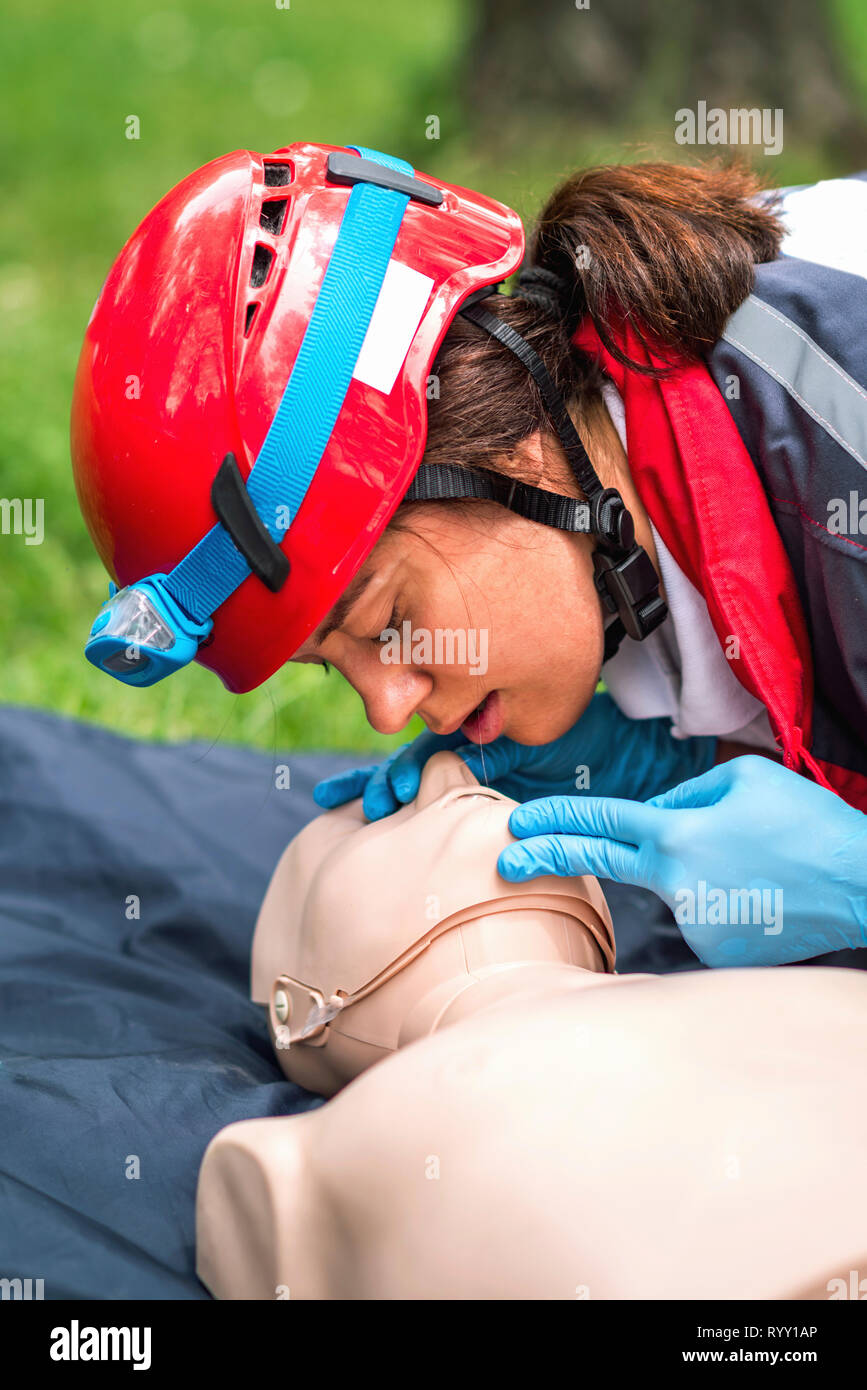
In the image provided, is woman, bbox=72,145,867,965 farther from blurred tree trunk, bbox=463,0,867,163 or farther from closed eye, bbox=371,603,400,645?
blurred tree trunk, bbox=463,0,867,163

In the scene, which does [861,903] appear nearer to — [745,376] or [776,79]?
[745,376]

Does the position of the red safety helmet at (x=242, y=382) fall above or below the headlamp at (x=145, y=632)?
above

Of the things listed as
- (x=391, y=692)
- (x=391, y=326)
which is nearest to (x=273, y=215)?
(x=391, y=326)

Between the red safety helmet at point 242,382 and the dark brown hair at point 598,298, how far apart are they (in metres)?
0.08

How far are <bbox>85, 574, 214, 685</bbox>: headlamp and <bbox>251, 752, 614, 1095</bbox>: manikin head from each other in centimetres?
37

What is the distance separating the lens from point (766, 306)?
1978 mm

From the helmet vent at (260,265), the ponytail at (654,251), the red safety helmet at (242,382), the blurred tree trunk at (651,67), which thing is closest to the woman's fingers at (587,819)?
the red safety helmet at (242,382)

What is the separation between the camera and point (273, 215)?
1.91 metres

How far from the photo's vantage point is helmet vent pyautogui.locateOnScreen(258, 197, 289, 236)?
1.88 meters

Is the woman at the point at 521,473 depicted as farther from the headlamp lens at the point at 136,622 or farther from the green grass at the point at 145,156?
the green grass at the point at 145,156

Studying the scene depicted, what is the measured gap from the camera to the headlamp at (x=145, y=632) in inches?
72.0

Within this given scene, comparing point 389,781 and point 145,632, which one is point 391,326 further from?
point 389,781

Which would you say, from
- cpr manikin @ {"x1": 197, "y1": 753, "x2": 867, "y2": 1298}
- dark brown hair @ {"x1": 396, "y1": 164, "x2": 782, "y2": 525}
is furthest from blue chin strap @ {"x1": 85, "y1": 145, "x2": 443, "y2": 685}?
cpr manikin @ {"x1": 197, "y1": 753, "x2": 867, "y2": 1298}

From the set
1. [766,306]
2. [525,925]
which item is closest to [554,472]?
[766,306]
